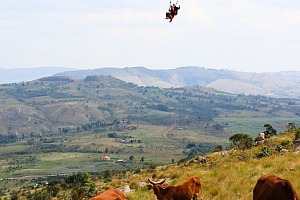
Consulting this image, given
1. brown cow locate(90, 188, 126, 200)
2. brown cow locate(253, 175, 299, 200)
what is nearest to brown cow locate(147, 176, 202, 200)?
brown cow locate(90, 188, 126, 200)

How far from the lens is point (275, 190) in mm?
10070

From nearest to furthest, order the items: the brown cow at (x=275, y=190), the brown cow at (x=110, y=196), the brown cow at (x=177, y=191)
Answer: the brown cow at (x=275, y=190) → the brown cow at (x=110, y=196) → the brown cow at (x=177, y=191)

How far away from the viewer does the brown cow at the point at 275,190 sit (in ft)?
32.2

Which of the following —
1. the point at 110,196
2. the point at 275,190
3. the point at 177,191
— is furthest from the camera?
the point at 177,191

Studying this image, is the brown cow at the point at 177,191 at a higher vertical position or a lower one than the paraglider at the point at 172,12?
lower

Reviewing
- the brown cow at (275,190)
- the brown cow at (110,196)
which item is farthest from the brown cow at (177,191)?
the brown cow at (275,190)

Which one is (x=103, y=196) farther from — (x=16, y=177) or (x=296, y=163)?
(x=16, y=177)

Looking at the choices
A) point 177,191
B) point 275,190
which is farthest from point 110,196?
point 275,190

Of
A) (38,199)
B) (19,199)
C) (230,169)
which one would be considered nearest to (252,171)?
(230,169)

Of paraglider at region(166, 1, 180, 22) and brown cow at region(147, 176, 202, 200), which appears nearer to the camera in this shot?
paraglider at region(166, 1, 180, 22)

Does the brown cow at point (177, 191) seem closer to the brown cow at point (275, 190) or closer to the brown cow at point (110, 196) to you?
the brown cow at point (110, 196)

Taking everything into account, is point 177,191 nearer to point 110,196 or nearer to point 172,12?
point 110,196

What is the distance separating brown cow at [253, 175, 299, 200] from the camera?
9.82 meters

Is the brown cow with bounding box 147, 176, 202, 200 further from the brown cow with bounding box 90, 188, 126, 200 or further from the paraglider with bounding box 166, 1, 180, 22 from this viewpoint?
the paraglider with bounding box 166, 1, 180, 22
